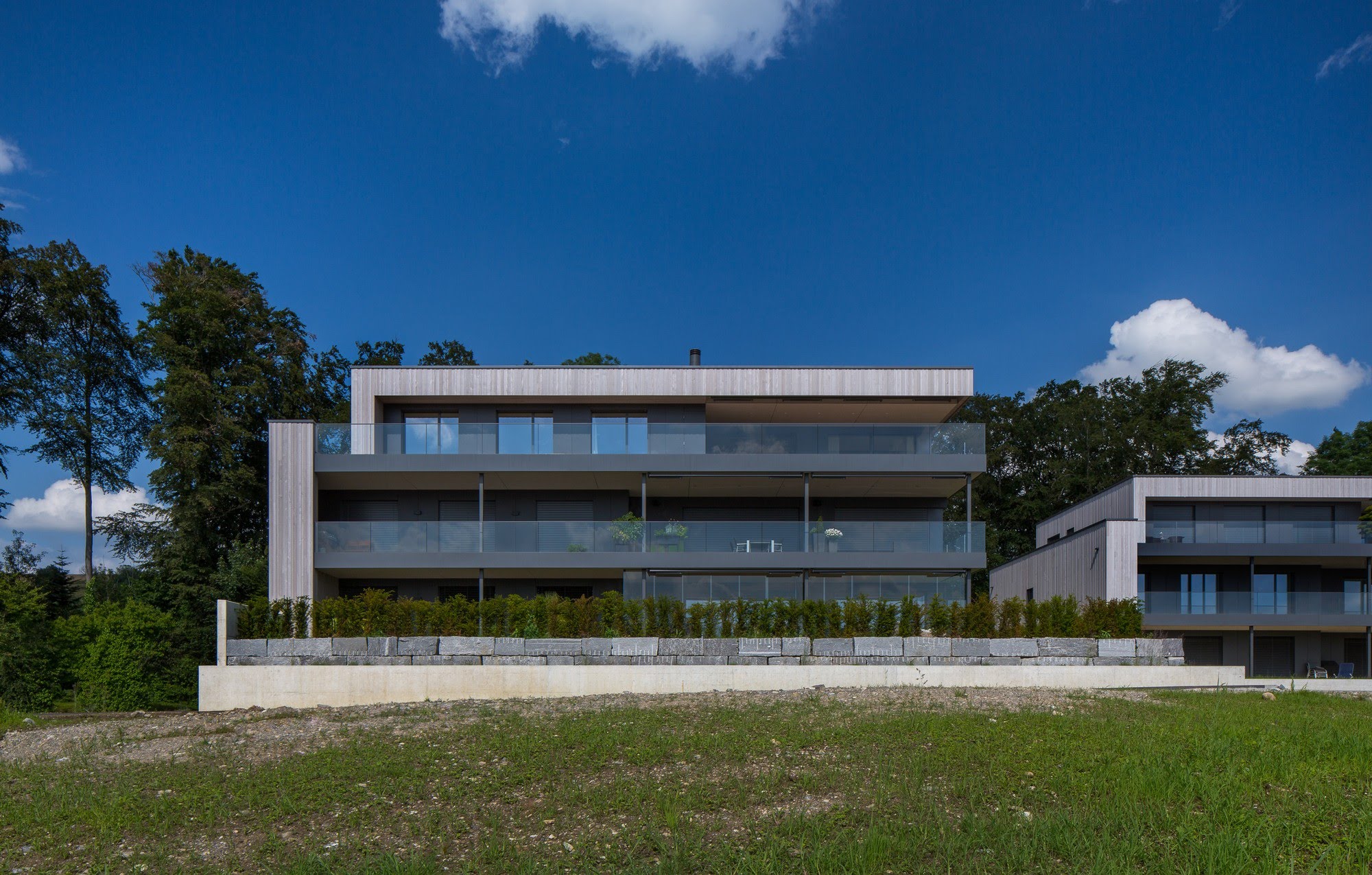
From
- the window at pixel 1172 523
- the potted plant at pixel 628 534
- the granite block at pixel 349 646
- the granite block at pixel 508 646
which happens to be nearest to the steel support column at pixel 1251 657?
the window at pixel 1172 523

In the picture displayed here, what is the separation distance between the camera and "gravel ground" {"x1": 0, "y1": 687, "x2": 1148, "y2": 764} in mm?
10812

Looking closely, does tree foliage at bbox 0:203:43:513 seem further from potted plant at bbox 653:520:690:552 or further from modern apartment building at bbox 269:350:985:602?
potted plant at bbox 653:520:690:552

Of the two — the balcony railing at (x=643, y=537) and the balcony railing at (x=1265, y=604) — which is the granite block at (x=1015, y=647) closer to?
the balcony railing at (x=643, y=537)

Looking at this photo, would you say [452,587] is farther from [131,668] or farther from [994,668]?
[994,668]

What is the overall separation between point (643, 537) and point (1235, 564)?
22.4m

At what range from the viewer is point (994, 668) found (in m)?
17.8

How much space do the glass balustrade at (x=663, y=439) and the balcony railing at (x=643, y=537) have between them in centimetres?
205

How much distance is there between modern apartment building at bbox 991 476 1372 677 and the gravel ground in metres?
16.2

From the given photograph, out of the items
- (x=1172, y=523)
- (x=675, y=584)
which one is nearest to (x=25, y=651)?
(x=675, y=584)

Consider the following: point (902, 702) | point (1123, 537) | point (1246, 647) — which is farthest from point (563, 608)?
point (1246, 647)

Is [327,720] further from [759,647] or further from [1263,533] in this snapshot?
[1263,533]

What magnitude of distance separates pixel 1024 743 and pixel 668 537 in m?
15.8

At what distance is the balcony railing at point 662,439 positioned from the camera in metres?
25.0

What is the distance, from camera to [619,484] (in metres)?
26.8
